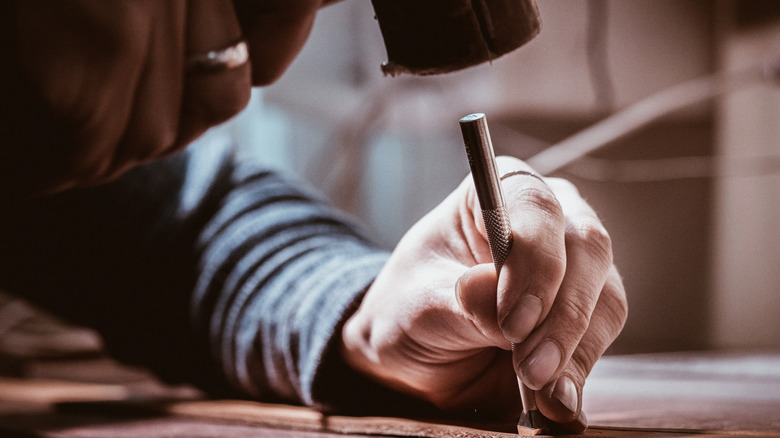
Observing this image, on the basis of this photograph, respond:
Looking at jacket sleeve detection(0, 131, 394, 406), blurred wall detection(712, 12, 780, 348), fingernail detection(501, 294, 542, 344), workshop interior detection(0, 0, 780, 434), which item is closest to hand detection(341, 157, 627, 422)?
fingernail detection(501, 294, 542, 344)

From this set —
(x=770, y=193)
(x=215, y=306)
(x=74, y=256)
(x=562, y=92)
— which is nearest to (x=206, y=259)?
(x=215, y=306)

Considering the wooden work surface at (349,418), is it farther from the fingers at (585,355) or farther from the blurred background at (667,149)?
the blurred background at (667,149)

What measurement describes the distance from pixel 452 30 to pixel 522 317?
12 cm

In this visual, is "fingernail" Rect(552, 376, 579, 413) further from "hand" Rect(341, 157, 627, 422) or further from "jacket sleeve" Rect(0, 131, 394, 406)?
"jacket sleeve" Rect(0, 131, 394, 406)

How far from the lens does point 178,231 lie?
0.65 m

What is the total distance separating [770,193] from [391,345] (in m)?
0.78

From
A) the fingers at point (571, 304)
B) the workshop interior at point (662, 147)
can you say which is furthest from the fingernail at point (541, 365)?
the workshop interior at point (662, 147)

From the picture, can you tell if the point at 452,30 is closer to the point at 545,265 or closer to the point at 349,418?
the point at 545,265

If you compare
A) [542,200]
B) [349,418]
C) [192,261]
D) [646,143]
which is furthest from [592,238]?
[646,143]

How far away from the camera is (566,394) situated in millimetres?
271

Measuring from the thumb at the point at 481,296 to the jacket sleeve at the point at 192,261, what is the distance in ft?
0.71

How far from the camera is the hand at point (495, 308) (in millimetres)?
266

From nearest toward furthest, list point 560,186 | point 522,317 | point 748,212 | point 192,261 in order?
point 522,317 < point 560,186 < point 192,261 < point 748,212

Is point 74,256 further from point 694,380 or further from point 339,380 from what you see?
point 694,380
